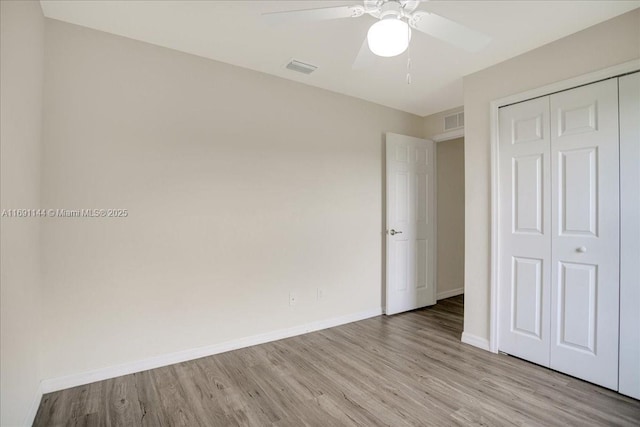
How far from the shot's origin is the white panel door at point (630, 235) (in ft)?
6.68

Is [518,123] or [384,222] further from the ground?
[518,123]

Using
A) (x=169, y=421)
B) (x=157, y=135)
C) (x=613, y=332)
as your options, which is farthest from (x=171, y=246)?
(x=613, y=332)

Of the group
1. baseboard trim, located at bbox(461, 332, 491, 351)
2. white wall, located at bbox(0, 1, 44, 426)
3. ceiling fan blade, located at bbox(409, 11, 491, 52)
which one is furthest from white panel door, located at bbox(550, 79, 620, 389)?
white wall, located at bbox(0, 1, 44, 426)

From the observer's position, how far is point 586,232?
89.0 inches

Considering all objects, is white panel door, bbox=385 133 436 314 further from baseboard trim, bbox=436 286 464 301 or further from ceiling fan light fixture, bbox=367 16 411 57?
ceiling fan light fixture, bbox=367 16 411 57

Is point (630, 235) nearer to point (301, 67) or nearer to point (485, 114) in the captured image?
point (485, 114)

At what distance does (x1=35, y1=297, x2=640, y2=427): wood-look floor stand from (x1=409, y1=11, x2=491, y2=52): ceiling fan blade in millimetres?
2146

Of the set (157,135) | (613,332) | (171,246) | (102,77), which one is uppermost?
(102,77)

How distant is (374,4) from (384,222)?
2.61m

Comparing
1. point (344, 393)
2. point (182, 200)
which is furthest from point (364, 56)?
point (344, 393)

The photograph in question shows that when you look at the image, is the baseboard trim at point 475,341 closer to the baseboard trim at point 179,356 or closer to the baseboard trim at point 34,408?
the baseboard trim at point 179,356

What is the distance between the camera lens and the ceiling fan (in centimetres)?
145

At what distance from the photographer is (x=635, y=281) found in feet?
6.72

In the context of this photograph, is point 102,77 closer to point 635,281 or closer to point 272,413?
point 272,413
